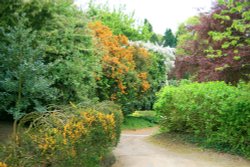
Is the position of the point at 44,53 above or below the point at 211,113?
above

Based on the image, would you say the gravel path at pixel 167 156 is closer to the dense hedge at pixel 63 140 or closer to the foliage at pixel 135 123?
the dense hedge at pixel 63 140

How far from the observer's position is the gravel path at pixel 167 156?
314 inches

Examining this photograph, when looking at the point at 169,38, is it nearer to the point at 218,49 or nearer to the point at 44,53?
the point at 218,49

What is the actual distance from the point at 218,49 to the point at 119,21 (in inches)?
410

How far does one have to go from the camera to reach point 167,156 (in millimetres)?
8734

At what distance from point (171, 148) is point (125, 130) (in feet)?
21.0

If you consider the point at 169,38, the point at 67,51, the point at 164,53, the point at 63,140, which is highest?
the point at 169,38

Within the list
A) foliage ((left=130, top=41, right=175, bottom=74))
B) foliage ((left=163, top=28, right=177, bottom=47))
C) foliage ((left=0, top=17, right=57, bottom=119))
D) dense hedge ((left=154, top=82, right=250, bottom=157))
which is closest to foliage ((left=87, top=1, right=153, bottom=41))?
foliage ((left=130, top=41, right=175, bottom=74))

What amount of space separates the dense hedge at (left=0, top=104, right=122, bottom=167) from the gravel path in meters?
1.37

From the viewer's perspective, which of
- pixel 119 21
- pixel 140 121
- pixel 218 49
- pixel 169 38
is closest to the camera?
pixel 218 49

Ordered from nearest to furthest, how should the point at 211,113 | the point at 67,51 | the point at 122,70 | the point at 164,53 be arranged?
the point at 67,51 < the point at 211,113 < the point at 122,70 < the point at 164,53

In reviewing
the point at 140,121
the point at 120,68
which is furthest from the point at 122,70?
the point at 140,121

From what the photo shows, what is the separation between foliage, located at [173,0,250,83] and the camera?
38.1 ft

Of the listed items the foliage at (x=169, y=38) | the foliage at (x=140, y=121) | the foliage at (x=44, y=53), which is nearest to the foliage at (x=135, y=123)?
the foliage at (x=140, y=121)
